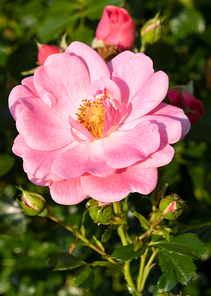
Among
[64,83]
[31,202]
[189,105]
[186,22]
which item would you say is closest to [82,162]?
[31,202]

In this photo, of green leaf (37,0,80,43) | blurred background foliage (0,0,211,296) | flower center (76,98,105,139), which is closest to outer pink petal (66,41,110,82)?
flower center (76,98,105,139)

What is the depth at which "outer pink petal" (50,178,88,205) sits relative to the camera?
0.87m

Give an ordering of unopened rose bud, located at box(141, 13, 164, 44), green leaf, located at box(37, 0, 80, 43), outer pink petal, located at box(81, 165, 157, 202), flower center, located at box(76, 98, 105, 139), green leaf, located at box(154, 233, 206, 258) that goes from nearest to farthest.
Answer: outer pink petal, located at box(81, 165, 157, 202), green leaf, located at box(154, 233, 206, 258), flower center, located at box(76, 98, 105, 139), unopened rose bud, located at box(141, 13, 164, 44), green leaf, located at box(37, 0, 80, 43)

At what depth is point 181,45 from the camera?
2387 mm

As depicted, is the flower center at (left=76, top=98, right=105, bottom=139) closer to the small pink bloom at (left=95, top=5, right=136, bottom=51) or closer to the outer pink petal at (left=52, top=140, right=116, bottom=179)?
the outer pink petal at (left=52, top=140, right=116, bottom=179)

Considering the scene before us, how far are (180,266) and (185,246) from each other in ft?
0.25

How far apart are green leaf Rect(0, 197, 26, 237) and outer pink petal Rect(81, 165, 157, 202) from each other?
0.75 meters

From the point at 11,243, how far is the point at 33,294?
347 millimetres

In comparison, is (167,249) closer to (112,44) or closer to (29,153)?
(29,153)

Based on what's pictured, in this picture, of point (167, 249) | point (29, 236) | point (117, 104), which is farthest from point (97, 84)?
point (29, 236)

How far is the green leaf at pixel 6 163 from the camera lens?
1.58 meters

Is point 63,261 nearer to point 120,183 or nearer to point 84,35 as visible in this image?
point 120,183

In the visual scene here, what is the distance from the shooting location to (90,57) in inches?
40.9

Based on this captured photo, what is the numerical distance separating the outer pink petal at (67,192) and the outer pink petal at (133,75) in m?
0.34
